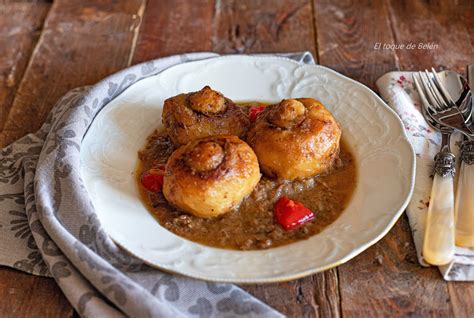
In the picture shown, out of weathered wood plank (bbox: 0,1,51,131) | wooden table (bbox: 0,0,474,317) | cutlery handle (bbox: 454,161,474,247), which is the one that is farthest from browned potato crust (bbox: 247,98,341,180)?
weathered wood plank (bbox: 0,1,51,131)

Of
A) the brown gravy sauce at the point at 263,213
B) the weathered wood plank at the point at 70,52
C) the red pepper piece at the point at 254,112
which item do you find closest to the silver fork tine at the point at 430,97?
the brown gravy sauce at the point at 263,213

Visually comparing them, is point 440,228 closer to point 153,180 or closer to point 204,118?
point 204,118

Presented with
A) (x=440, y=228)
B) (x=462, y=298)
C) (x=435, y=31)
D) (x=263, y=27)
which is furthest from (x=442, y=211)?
(x=263, y=27)

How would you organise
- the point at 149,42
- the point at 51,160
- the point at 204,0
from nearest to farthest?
the point at 51,160, the point at 149,42, the point at 204,0

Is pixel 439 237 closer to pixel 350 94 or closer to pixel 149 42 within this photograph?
pixel 350 94

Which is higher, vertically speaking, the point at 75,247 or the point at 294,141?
the point at 294,141

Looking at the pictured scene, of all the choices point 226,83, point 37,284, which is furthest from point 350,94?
point 37,284

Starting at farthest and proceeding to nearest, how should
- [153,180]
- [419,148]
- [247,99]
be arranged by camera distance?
[247,99], [419,148], [153,180]
